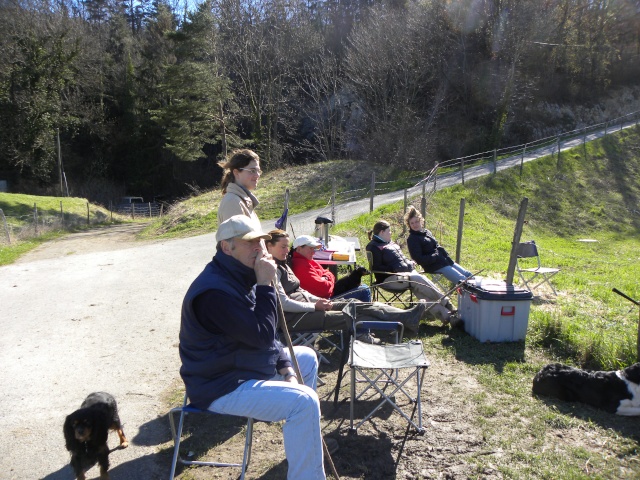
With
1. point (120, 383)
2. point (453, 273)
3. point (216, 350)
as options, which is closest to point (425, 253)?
point (453, 273)

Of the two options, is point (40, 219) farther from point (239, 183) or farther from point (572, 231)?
point (572, 231)

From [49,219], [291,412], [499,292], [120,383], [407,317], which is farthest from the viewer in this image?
[49,219]

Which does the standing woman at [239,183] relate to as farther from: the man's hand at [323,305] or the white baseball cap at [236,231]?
the white baseball cap at [236,231]

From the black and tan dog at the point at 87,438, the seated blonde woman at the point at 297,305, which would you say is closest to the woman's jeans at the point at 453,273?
the seated blonde woman at the point at 297,305

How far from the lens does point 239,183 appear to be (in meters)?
4.30

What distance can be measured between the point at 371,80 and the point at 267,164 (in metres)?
7.34

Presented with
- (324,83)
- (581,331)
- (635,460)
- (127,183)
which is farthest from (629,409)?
(127,183)

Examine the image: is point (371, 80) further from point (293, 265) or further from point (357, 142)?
point (293, 265)

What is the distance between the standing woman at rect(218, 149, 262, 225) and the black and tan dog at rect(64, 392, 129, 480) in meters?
Answer: 1.69

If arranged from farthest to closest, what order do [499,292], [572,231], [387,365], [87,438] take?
[572,231] < [499,292] < [387,365] < [87,438]

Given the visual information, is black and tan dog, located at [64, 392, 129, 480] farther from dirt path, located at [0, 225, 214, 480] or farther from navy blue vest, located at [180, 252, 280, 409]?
navy blue vest, located at [180, 252, 280, 409]

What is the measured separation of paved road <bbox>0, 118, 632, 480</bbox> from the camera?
3.36 m

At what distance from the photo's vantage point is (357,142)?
97.6 ft

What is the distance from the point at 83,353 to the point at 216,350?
2927 mm
